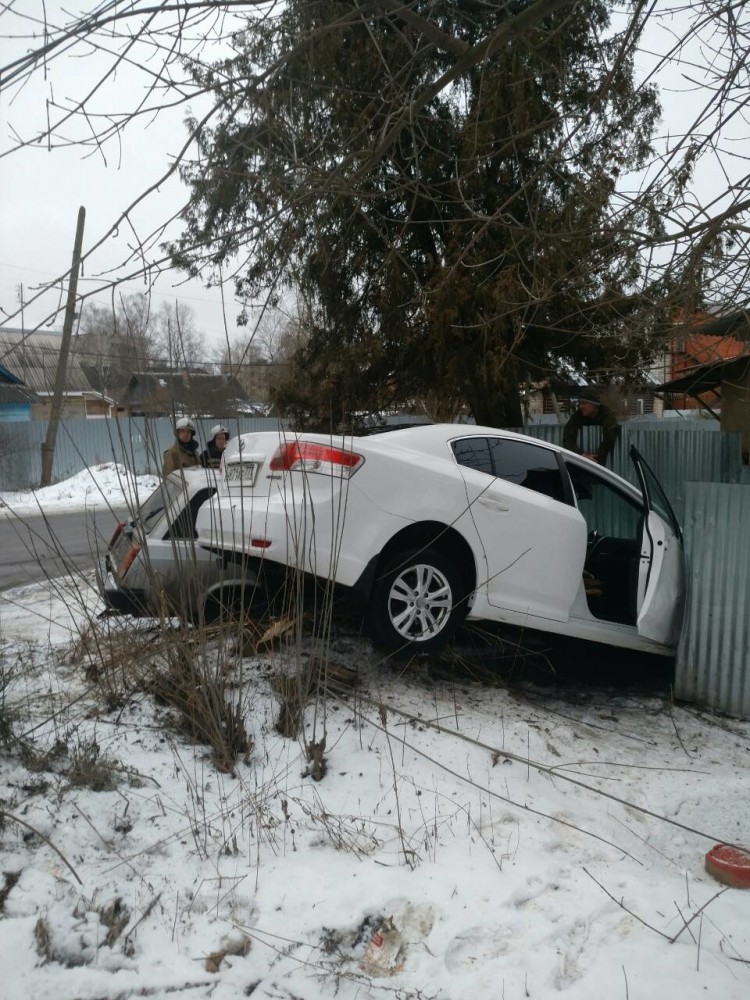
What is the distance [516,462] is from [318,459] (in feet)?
5.01

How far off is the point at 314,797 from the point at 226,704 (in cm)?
74

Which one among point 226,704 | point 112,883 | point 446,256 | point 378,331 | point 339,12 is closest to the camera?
point 112,883

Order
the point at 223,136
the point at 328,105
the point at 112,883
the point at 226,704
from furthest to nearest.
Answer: the point at 328,105, the point at 223,136, the point at 226,704, the point at 112,883

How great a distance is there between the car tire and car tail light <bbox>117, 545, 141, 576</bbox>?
154 cm

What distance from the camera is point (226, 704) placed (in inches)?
175

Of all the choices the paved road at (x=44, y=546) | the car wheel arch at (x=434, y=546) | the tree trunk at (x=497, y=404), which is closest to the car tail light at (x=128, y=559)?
the paved road at (x=44, y=546)

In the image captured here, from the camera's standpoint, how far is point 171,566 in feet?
17.5

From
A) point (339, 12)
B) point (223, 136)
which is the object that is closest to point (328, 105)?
point (339, 12)

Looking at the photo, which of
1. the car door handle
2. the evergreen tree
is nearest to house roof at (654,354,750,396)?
the evergreen tree

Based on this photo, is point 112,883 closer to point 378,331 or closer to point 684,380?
point 684,380

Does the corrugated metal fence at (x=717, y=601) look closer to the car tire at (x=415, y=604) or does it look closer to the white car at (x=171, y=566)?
the car tire at (x=415, y=604)

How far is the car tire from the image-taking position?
17.3 ft

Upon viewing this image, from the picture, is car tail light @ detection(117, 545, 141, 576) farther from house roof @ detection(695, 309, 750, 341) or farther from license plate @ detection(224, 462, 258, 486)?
house roof @ detection(695, 309, 750, 341)

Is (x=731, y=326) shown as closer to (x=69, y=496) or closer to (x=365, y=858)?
(x=365, y=858)
